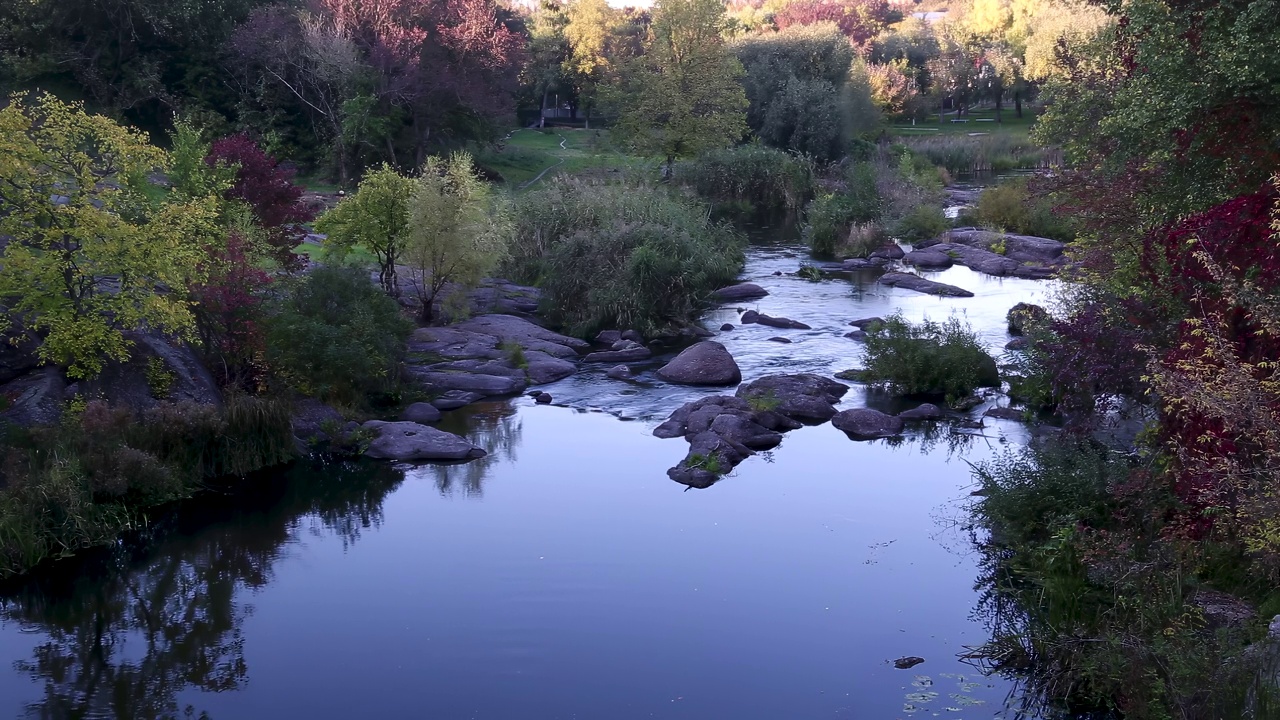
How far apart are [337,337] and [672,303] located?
9505 mm

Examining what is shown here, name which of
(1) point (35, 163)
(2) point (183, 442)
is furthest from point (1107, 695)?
(1) point (35, 163)

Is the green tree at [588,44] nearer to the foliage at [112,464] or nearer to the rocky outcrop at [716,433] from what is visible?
the rocky outcrop at [716,433]

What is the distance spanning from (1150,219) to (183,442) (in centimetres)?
1387

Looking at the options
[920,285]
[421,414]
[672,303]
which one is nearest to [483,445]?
[421,414]

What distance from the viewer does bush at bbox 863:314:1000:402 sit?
2053 cm

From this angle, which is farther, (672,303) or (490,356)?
(672,303)

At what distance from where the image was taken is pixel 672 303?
2633 centimetres

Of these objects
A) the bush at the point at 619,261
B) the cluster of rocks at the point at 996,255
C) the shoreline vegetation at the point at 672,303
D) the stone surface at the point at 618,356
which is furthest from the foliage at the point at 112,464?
the cluster of rocks at the point at 996,255

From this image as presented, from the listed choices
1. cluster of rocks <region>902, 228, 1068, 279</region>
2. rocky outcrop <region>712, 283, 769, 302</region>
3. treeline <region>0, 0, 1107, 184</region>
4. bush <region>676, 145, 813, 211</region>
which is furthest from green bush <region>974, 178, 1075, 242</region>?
rocky outcrop <region>712, 283, 769, 302</region>

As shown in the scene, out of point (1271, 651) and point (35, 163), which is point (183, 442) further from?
point (1271, 651)

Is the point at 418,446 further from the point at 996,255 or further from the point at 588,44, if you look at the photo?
the point at 588,44

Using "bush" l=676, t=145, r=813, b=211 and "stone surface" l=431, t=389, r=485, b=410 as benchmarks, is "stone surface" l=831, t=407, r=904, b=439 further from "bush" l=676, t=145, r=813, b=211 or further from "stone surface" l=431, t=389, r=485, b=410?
"bush" l=676, t=145, r=813, b=211

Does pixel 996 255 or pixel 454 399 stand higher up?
pixel 454 399

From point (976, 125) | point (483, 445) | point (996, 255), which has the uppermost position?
point (976, 125)
